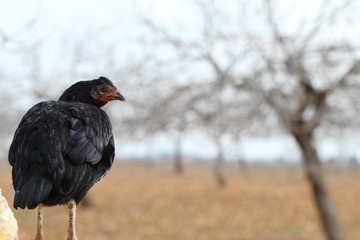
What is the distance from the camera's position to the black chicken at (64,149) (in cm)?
201

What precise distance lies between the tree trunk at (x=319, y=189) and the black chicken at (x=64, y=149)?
28.4 feet

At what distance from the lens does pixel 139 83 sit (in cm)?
991

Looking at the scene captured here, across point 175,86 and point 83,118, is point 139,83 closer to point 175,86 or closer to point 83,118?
point 175,86

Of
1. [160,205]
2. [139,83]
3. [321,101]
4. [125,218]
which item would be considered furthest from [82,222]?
[321,101]

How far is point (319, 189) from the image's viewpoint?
10.9m

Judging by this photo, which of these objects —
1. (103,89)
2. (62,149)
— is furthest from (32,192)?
(103,89)

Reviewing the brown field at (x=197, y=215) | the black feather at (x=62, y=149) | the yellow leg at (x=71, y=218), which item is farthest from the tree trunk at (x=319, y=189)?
the yellow leg at (x=71, y=218)

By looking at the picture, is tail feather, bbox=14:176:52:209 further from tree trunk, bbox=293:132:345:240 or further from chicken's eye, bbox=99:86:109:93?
tree trunk, bbox=293:132:345:240

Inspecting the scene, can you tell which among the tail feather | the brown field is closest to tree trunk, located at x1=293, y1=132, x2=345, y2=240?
the brown field

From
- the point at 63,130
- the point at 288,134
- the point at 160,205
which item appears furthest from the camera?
the point at 160,205

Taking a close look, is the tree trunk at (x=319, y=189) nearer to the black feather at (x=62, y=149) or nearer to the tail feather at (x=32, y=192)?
the black feather at (x=62, y=149)

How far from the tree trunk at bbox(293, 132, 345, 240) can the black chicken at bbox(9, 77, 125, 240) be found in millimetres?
8669

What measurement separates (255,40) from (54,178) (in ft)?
25.9

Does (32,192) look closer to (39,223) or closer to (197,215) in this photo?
(39,223)
